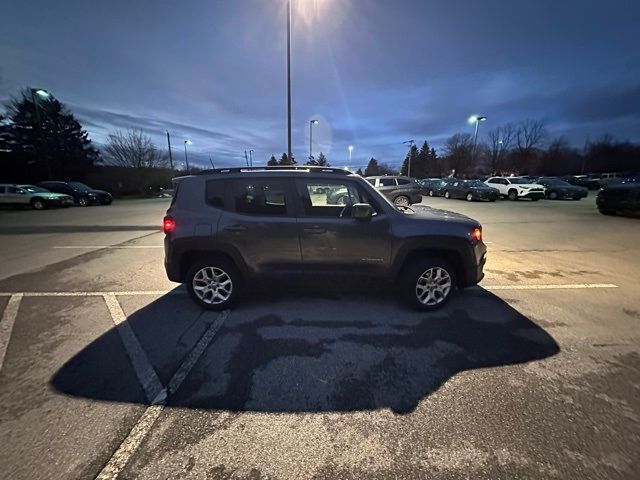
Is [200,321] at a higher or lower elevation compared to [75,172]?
lower

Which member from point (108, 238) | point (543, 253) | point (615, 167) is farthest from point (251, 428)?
point (615, 167)

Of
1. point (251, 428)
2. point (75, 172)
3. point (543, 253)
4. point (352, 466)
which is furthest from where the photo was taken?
point (75, 172)

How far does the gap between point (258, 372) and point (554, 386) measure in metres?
2.64

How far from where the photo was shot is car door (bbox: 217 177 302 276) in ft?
12.6

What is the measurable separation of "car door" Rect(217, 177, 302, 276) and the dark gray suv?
13 millimetres

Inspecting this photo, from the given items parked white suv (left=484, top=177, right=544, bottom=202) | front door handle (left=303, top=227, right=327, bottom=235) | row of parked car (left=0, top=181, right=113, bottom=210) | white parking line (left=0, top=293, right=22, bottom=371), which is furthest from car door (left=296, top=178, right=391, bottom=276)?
parked white suv (left=484, top=177, right=544, bottom=202)

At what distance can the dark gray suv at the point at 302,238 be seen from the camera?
3.83 m

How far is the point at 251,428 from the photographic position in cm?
217

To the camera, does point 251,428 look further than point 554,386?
No

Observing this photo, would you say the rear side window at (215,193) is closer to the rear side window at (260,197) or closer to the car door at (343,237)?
the rear side window at (260,197)

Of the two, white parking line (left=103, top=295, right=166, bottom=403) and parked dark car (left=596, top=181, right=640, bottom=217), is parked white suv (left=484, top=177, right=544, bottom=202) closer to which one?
parked dark car (left=596, top=181, right=640, bottom=217)

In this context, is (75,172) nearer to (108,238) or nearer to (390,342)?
(108,238)

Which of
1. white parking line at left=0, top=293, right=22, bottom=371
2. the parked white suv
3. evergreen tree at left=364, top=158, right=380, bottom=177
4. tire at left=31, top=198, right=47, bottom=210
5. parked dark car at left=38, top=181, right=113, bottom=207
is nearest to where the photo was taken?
white parking line at left=0, top=293, right=22, bottom=371

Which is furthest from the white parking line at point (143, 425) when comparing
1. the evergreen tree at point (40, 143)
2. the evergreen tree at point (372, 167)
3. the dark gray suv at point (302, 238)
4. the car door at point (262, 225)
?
the evergreen tree at point (372, 167)
